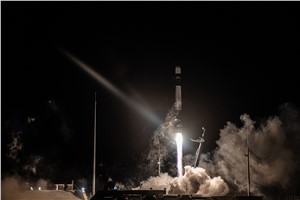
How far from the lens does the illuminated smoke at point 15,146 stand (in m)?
56.5

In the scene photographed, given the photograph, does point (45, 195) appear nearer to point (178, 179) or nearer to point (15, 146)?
point (15, 146)

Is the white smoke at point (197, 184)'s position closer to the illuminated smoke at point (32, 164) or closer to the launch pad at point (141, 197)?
the illuminated smoke at point (32, 164)

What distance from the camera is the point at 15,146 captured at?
58.3 meters

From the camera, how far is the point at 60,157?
2975 inches

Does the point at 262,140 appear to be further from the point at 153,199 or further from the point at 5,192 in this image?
the point at 5,192

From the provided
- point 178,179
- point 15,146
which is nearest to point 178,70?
point 178,179

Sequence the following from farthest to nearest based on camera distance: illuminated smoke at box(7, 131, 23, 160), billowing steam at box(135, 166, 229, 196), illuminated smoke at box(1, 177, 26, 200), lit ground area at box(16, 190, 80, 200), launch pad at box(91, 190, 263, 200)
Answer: billowing steam at box(135, 166, 229, 196) → illuminated smoke at box(7, 131, 23, 160) → lit ground area at box(16, 190, 80, 200) → illuminated smoke at box(1, 177, 26, 200) → launch pad at box(91, 190, 263, 200)

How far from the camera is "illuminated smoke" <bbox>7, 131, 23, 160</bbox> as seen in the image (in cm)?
5647

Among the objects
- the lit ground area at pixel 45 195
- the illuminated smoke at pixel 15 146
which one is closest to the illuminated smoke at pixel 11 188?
the lit ground area at pixel 45 195

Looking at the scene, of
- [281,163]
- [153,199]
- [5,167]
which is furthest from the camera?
[281,163]

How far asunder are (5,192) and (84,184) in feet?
105

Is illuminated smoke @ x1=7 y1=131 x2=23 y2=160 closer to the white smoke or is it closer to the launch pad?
the launch pad

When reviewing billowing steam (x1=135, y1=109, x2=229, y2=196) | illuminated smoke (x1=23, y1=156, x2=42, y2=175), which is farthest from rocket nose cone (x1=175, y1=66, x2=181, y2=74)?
illuminated smoke (x1=23, y1=156, x2=42, y2=175)

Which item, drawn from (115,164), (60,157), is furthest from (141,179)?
(60,157)
